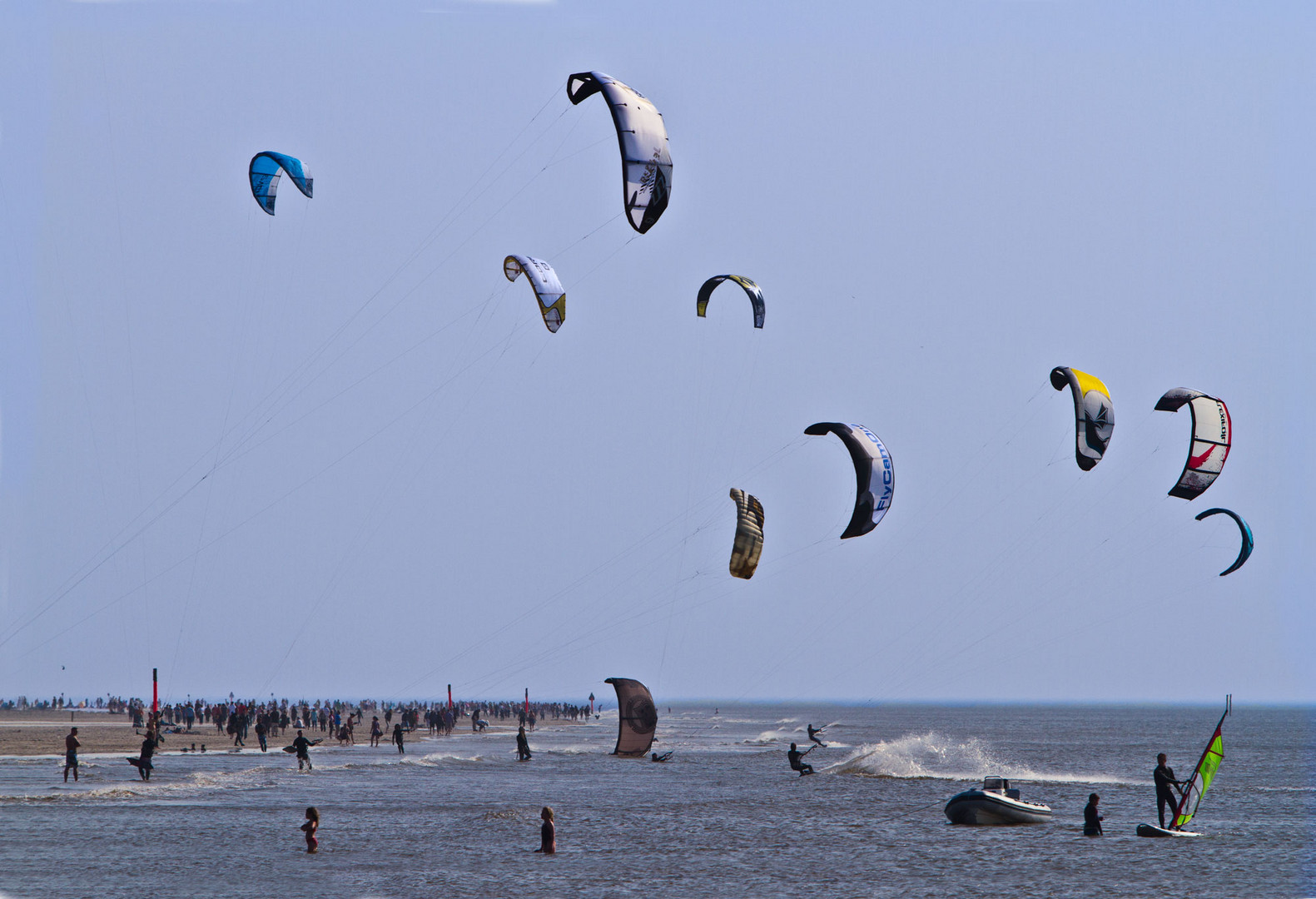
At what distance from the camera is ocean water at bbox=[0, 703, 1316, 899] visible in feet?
48.0

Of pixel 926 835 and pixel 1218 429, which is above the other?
pixel 1218 429

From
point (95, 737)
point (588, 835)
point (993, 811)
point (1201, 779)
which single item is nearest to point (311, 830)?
point (588, 835)

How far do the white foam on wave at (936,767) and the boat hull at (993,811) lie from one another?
38.8 feet

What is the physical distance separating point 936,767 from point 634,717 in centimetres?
1188

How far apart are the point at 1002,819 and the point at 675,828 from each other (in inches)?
242

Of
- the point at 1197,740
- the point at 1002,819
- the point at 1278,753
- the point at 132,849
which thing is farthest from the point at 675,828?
the point at 1197,740

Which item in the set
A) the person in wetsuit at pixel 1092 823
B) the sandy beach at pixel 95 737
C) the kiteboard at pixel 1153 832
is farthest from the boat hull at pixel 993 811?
the sandy beach at pixel 95 737

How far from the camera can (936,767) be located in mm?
39906

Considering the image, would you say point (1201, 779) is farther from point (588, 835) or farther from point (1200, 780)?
point (588, 835)

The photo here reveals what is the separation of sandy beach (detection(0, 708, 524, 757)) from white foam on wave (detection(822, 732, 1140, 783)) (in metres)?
16.7

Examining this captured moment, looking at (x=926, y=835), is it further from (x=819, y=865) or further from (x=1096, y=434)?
(x=1096, y=434)

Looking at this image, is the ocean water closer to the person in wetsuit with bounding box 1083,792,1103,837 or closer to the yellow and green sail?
the person in wetsuit with bounding box 1083,792,1103,837

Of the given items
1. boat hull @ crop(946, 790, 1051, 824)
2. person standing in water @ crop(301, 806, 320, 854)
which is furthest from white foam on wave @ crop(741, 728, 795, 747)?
person standing in water @ crop(301, 806, 320, 854)

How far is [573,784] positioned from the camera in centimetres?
2769
